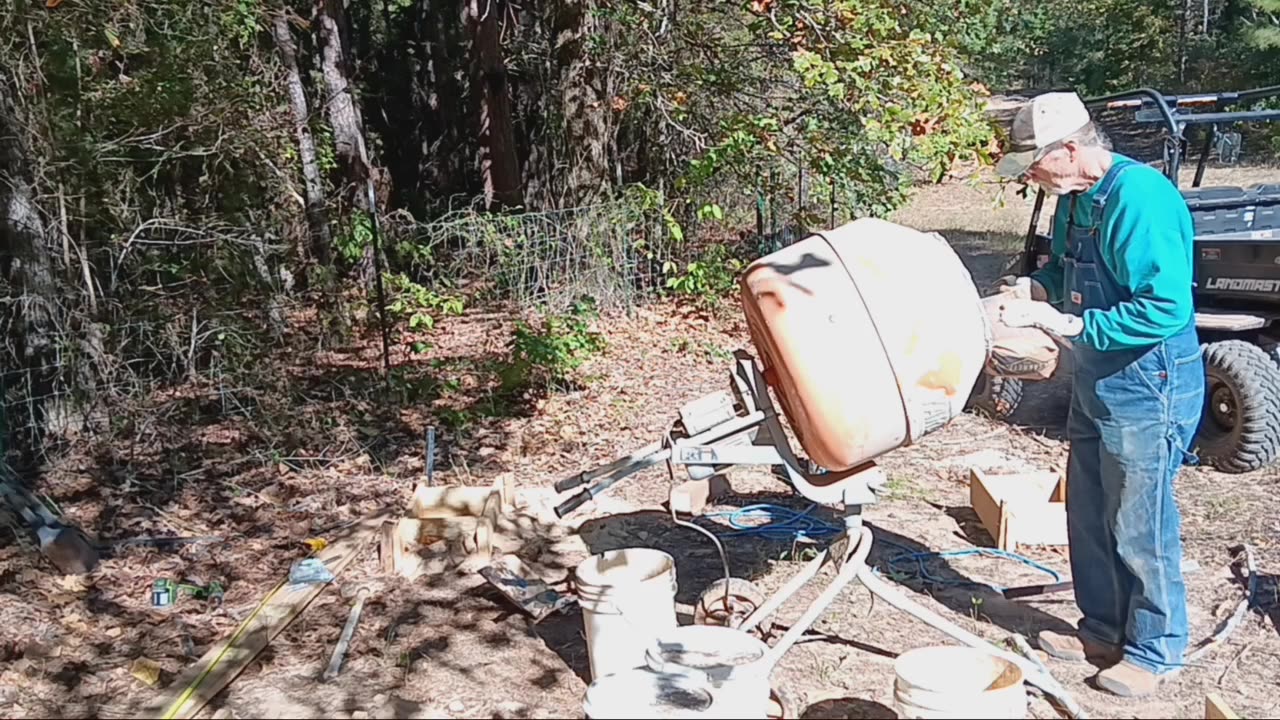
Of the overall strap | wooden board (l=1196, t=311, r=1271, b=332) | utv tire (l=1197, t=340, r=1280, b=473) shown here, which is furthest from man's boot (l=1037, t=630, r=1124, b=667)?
wooden board (l=1196, t=311, r=1271, b=332)

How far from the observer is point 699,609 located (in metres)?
3.79

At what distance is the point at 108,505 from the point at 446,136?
980 cm

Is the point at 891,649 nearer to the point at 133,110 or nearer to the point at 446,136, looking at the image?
the point at 133,110

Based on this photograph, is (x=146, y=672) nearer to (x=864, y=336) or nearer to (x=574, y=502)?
(x=574, y=502)

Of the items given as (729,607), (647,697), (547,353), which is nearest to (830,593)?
(729,607)

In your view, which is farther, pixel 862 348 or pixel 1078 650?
pixel 1078 650

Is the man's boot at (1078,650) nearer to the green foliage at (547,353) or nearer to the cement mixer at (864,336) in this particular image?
the cement mixer at (864,336)

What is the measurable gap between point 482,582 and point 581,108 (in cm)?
648

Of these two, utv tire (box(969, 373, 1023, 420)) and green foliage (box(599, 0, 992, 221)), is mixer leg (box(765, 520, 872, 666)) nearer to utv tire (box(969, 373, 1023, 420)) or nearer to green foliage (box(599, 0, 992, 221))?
utv tire (box(969, 373, 1023, 420))

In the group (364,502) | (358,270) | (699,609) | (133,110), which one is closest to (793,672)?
(699,609)

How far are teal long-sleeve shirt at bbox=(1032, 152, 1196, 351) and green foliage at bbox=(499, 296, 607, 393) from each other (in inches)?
175

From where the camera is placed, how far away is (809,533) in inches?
191

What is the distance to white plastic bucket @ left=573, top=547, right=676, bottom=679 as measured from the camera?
3.35 metres

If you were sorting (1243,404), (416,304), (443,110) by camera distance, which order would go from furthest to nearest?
(443,110), (416,304), (1243,404)
